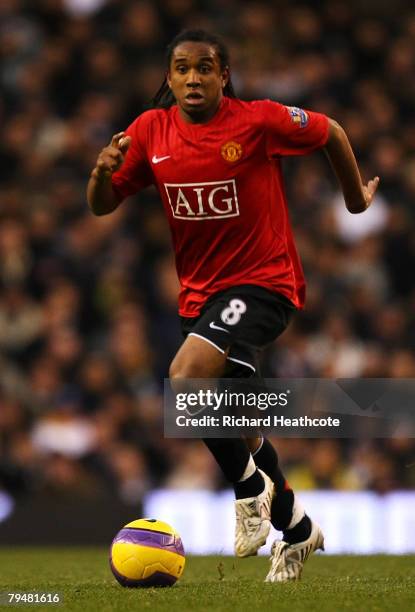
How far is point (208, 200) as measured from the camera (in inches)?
229

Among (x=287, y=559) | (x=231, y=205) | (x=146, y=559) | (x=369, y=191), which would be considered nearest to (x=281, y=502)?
(x=287, y=559)

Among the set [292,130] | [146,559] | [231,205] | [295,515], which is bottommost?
[146,559]

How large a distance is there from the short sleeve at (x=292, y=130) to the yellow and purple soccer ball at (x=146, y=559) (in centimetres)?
Result: 176

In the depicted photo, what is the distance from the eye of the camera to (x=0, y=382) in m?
10.8

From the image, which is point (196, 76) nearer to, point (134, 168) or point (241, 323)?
point (134, 168)

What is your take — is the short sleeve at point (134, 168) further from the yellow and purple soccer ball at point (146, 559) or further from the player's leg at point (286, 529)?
the yellow and purple soccer ball at point (146, 559)

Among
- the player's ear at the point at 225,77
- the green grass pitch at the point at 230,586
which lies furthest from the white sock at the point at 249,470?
the player's ear at the point at 225,77

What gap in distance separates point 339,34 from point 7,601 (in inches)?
400

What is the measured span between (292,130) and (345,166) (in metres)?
0.31

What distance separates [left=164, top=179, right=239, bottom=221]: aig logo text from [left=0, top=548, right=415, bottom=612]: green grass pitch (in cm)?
161

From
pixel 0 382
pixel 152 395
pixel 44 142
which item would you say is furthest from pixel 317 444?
pixel 44 142

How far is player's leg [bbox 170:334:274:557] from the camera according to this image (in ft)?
18.3

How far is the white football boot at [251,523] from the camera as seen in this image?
5.70 m

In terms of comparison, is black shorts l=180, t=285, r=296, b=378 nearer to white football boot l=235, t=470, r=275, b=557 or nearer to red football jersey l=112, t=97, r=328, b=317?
red football jersey l=112, t=97, r=328, b=317
